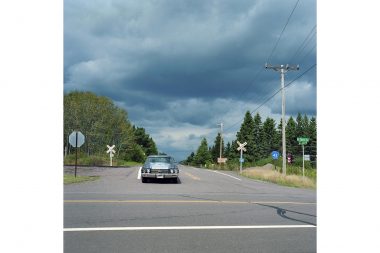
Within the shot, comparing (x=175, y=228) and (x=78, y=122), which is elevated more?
(x=78, y=122)

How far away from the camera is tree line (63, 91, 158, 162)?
217ft

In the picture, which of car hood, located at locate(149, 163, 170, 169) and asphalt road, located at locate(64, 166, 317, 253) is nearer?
asphalt road, located at locate(64, 166, 317, 253)

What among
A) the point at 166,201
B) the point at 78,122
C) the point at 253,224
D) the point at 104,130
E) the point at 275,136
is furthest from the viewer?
the point at 275,136

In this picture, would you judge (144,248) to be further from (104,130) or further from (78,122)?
(104,130)

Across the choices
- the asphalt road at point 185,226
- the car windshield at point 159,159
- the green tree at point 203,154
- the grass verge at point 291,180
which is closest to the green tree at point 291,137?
the green tree at point 203,154

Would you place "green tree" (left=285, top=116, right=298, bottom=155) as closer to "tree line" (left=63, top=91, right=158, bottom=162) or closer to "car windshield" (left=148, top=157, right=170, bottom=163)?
"tree line" (left=63, top=91, right=158, bottom=162)

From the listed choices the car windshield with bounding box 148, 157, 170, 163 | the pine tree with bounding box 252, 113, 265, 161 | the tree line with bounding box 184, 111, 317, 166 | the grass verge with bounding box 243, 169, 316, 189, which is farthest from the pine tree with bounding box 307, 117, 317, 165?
the car windshield with bounding box 148, 157, 170, 163

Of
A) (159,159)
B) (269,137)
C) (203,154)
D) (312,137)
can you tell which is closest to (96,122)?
(159,159)

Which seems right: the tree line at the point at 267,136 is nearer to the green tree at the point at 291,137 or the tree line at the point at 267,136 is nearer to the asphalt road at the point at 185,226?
the green tree at the point at 291,137

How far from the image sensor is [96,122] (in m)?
67.8

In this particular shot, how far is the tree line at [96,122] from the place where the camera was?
66.1 m

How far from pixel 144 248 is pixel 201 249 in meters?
0.90
